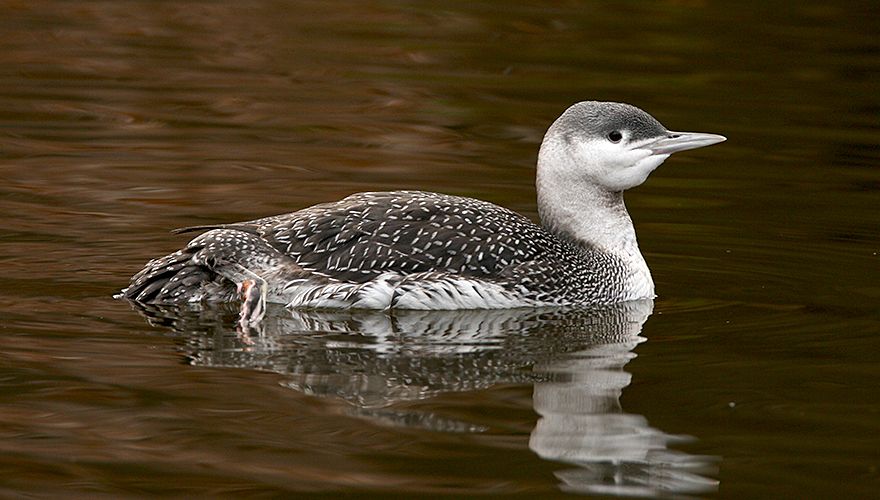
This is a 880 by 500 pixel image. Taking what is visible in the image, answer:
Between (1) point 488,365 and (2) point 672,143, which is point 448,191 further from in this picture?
(1) point 488,365

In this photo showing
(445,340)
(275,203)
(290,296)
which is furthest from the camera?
(275,203)

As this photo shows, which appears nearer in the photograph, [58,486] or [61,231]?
[58,486]

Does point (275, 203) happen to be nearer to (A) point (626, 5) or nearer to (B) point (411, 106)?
(B) point (411, 106)

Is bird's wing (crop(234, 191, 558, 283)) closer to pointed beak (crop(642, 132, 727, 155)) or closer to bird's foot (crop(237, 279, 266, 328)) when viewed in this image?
bird's foot (crop(237, 279, 266, 328))

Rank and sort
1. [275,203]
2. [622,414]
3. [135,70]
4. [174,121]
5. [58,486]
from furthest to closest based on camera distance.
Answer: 1. [135,70]
2. [174,121]
3. [275,203]
4. [622,414]
5. [58,486]

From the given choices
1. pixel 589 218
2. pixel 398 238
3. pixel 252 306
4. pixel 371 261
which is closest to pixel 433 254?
pixel 398 238

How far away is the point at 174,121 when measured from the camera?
12234mm

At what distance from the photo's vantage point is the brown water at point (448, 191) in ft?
18.5

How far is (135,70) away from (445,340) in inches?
294

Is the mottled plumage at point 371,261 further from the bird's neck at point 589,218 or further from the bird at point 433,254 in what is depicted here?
the bird's neck at point 589,218

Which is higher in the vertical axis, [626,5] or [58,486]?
[626,5]

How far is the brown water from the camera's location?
5.62 metres

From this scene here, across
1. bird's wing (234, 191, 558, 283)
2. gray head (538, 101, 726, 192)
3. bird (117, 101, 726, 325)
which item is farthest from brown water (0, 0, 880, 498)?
gray head (538, 101, 726, 192)

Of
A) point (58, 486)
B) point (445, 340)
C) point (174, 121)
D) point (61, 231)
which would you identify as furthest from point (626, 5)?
point (58, 486)
